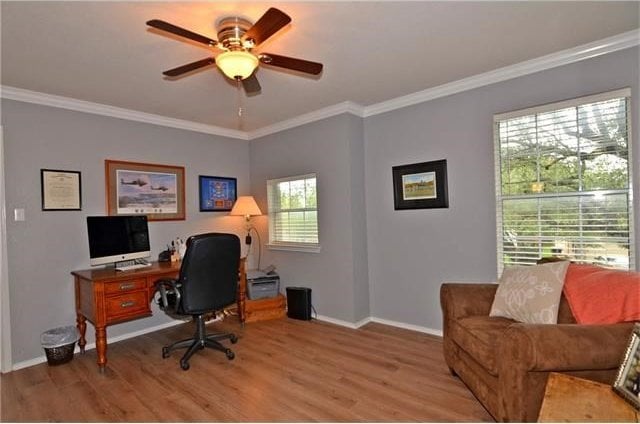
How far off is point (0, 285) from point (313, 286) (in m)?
2.81

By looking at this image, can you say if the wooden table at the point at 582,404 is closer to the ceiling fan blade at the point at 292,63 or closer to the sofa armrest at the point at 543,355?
the sofa armrest at the point at 543,355

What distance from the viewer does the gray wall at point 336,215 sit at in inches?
139

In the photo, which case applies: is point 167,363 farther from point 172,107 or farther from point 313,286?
point 172,107

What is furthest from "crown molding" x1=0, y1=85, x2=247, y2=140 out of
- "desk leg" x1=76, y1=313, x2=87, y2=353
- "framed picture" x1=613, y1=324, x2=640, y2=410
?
"framed picture" x1=613, y1=324, x2=640, y2=410

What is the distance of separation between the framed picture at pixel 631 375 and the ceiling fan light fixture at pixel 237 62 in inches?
89.5

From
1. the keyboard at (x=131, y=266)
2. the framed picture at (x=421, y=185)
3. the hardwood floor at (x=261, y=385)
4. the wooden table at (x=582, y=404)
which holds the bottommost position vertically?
the hardwood floor at (x=261, y=385)

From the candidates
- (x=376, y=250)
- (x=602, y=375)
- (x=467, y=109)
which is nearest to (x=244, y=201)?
(x=376, y=250)

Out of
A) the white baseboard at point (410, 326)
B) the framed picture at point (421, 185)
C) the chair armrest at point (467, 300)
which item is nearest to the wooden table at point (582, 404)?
the chair armrest at point (467, 300)

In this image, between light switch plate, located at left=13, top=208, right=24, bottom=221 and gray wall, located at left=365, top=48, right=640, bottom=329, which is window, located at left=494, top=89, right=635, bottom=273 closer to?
gray wall, located at left=365, top=48, right=640, bottom=329

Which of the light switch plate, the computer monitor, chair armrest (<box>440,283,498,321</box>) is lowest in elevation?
chair armrest (<box>440,283,498,321</box>)

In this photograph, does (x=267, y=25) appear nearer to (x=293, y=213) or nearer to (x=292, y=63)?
(x=292, y=63)

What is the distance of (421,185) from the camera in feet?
10.8

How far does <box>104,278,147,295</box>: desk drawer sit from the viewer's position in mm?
2701

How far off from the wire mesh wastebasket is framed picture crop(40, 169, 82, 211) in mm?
1097
